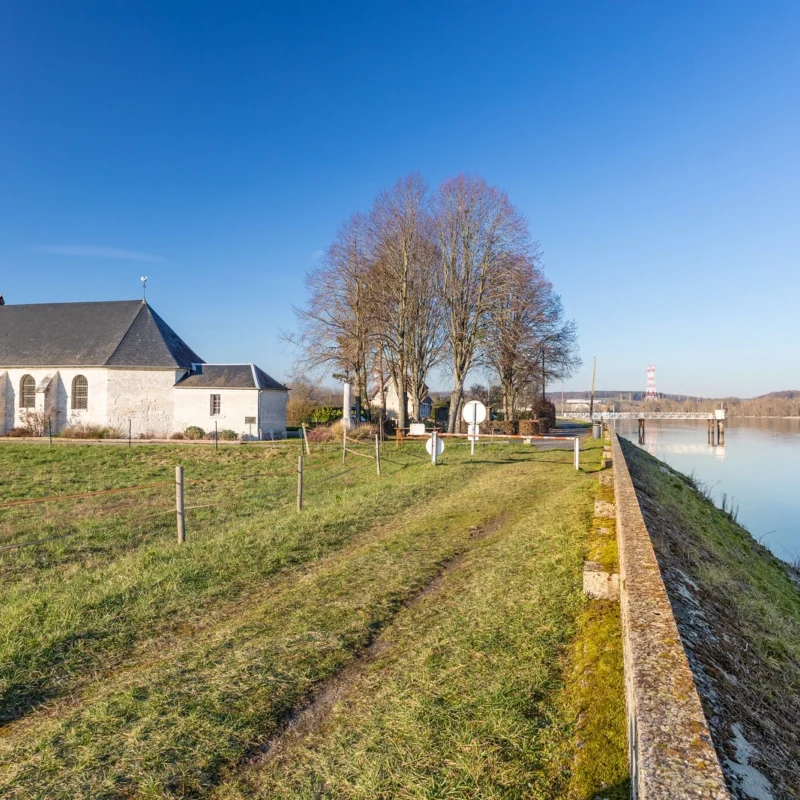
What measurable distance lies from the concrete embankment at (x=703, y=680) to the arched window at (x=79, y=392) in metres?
32.5

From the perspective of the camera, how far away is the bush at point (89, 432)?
2838 cm

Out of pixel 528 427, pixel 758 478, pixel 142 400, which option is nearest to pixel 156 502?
pixel 142 400

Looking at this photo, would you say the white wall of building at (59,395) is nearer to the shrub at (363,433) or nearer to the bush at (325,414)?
the bush at (325,414)

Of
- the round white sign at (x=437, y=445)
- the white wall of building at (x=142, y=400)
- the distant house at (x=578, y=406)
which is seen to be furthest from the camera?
the distant house at (x=578, y=406)

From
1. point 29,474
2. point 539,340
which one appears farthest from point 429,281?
point 29,474

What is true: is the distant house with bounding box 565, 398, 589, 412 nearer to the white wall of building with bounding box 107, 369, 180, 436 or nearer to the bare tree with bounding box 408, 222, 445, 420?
the bare tree with bounding box 408, 222, 445, 420

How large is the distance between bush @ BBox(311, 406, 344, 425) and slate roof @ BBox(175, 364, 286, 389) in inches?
283

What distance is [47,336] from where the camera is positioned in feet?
108

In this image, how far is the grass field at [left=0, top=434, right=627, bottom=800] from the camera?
9.07 ft

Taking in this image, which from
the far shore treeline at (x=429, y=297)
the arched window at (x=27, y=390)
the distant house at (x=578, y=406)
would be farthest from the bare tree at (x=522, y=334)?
the distant house at (x=578, y=406)

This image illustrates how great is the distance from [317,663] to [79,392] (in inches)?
1278

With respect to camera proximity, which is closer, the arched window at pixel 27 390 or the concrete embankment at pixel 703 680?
the concrete embankment at pixel 703 680

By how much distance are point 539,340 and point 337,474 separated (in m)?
23.2

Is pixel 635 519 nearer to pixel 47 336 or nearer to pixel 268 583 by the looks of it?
pixel 268 583
